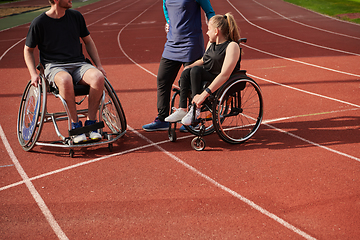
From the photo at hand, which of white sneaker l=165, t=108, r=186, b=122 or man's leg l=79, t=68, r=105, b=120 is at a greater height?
man's leg l=79, t=68, r=105, b=120

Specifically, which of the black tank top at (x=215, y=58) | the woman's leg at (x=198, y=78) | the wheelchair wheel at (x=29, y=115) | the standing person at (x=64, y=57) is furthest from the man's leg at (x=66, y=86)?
the black tank top at (x=215, y=58)

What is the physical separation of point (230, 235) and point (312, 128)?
2477mm

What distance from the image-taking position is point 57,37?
399 cm

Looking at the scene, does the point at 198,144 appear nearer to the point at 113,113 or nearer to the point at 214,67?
the point at 214,67

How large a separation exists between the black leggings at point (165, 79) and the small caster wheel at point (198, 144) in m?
0.78

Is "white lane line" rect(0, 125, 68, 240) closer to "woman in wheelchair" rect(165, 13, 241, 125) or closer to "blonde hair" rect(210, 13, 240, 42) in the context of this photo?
"woman in wheelchair" rect(165, 13, 241, 125)

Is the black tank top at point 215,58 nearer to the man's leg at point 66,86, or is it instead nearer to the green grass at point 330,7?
the man's leg at point 66,86

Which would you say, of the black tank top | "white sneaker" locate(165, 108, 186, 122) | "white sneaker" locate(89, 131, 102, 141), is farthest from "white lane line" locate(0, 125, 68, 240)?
the black tank top

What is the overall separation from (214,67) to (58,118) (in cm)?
187

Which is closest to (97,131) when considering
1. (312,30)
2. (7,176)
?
(7,176)

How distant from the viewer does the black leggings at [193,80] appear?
3875 millimetres

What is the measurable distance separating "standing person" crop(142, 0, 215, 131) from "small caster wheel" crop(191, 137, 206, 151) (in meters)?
0.87

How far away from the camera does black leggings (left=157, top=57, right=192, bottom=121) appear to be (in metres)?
4.47

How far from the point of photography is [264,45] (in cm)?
1088
